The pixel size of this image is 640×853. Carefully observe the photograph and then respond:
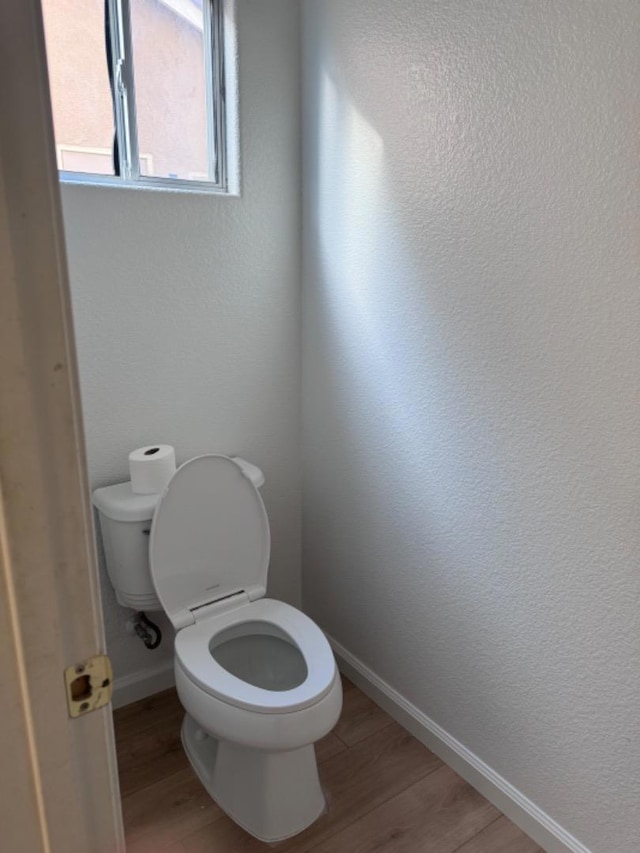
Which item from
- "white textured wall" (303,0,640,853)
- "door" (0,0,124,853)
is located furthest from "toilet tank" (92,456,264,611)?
"door" (0,0,124,853)

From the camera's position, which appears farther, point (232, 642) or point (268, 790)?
point (232, 642)

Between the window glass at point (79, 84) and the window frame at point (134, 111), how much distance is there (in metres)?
0.03

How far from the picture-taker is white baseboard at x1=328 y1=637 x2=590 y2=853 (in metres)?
1.42

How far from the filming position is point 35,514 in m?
0.48

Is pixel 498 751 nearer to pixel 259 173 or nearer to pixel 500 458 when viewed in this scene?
pixel 500 458

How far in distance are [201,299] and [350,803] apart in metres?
1.46

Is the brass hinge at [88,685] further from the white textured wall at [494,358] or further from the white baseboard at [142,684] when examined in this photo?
the white baseboard at [142,684]

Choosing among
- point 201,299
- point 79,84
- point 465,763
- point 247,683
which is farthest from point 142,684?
point 79,84

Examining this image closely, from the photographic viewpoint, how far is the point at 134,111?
1630 millimetres

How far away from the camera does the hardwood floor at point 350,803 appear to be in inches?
57.4

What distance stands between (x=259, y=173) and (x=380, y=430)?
0.85 metres

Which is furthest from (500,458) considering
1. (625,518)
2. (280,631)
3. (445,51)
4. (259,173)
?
(259,173)

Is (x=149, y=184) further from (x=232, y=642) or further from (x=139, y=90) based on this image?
(x=232, y=642)

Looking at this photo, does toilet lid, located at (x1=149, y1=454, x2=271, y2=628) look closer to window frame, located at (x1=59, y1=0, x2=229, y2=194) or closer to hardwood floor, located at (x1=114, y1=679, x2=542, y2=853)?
hardwood floor, located at (x1=114, y1=679, x2=542, y2=853)
